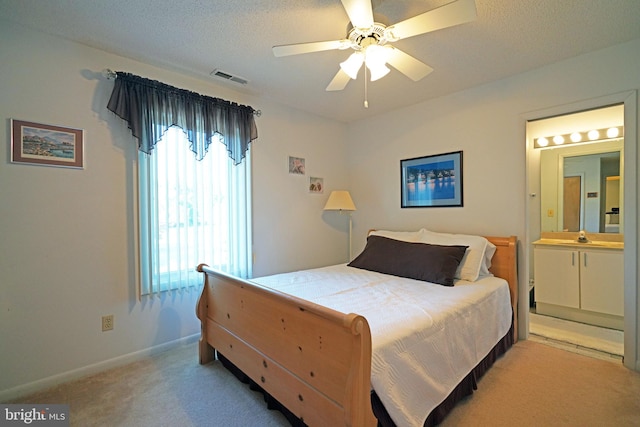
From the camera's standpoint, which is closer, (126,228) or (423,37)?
(423,37)

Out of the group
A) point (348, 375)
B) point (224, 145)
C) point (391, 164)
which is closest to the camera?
point (348, 375)

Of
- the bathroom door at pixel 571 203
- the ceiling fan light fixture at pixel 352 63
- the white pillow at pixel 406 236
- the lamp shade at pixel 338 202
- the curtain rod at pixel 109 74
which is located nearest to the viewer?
the ceiling fan light fixture at pixel 352 63

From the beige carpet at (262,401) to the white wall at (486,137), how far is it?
1.60 ft

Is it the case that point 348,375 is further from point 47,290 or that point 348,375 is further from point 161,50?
point 161,50

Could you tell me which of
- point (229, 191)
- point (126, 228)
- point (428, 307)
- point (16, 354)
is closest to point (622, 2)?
point (428, 307)

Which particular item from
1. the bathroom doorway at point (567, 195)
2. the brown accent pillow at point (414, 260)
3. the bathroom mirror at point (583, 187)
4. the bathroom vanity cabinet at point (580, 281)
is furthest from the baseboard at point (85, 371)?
the bathroom mirror at point (583, 187)

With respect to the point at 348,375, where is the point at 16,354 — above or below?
below

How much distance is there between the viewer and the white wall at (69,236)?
1.88m

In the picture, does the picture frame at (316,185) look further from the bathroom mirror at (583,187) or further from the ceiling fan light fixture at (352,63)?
the bathroom mirror at (583,187)

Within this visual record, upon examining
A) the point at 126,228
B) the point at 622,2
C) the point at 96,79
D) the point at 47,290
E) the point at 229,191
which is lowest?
the point at 47,290

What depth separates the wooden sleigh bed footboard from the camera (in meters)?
1.14

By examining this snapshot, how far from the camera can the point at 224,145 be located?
9.12 feet

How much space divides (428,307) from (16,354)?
8.79ft

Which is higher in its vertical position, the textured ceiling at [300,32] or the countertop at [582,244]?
the textured ceiling at [300,32]
